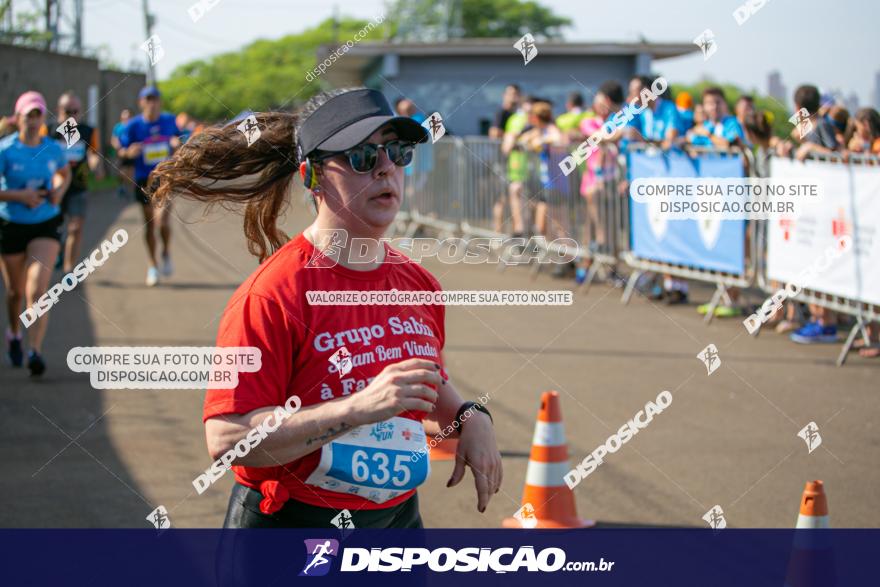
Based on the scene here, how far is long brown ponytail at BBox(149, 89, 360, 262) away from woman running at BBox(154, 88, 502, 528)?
0.04 meters

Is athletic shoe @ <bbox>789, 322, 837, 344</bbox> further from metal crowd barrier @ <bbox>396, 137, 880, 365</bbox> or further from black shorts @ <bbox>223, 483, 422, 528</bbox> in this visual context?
black shorts @ <bbox>223, 483, 422, 528</bbox>

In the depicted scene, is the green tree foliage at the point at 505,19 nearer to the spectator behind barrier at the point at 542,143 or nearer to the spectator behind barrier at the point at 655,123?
the spectator behind barrier at the point at 542,143

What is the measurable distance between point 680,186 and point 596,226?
225 cm

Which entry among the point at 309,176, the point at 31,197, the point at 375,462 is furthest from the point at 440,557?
the point at 31,197

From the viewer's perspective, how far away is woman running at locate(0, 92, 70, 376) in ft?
29.4

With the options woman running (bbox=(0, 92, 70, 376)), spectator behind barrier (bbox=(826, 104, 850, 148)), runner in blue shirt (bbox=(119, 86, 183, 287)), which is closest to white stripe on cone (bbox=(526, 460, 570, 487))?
woman running (bbox=(0, 92, 70, 376))

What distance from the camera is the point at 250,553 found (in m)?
2.91

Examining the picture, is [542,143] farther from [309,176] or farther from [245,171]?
[309,176]

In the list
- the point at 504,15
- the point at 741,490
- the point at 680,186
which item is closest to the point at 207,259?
the point at 680,186

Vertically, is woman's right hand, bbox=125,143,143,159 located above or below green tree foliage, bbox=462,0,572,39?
below

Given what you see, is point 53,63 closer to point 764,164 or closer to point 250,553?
point 764,164

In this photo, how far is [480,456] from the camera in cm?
319

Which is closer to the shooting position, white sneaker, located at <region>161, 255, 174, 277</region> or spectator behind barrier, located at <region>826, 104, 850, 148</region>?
spectator behind barrier, located at <region>826, 104, 850, 148</region>

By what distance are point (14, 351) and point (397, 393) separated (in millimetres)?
7570
